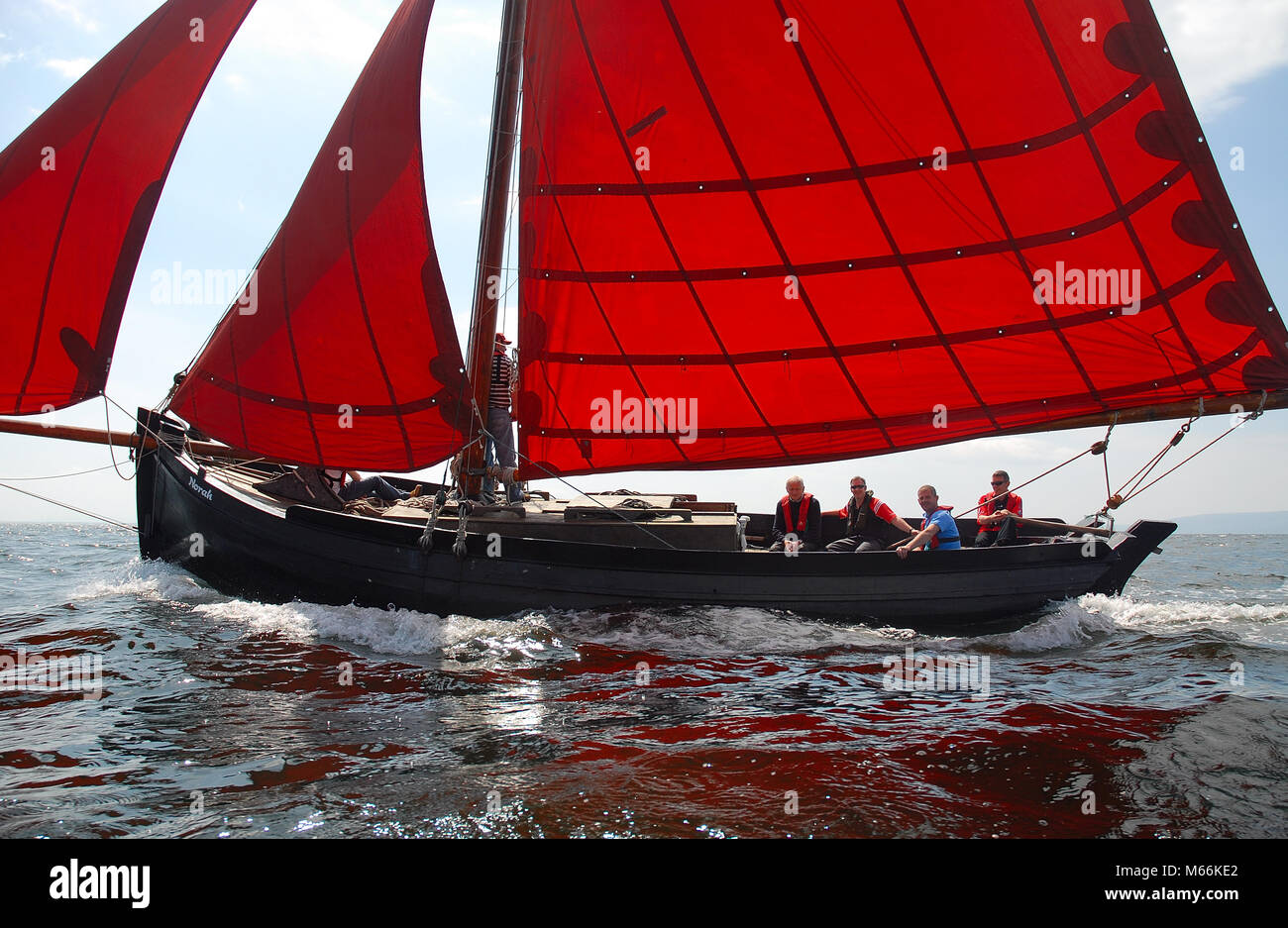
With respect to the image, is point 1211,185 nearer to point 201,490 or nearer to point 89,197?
point 201,490

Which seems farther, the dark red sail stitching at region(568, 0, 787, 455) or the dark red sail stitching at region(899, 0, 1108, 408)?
the dark red sail stitching at region(568, 0, 787, 455)

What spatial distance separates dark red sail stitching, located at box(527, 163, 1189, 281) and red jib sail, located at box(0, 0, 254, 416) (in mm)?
6248

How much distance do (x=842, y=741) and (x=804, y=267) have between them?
696cm

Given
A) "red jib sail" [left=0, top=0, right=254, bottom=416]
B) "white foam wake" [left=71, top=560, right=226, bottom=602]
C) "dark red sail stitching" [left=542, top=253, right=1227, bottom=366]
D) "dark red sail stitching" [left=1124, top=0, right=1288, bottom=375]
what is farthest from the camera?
"white foam wake" [left=71, top=560, right=226, bottom=602]

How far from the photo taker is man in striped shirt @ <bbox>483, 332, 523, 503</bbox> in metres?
12.0

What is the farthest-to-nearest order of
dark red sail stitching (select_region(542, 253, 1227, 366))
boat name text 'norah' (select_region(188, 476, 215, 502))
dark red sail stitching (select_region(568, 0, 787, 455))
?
boat name text 'norah' (select_region(188, 476, 215, 502))
dark red sail stitching (select_region(568, 0, 787, 455))
dark red sail stitching (select_region(542, 253, 1227, 366))

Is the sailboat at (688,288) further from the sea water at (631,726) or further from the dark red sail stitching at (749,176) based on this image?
the sea water at (631,726)

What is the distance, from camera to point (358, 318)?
10.8 meters

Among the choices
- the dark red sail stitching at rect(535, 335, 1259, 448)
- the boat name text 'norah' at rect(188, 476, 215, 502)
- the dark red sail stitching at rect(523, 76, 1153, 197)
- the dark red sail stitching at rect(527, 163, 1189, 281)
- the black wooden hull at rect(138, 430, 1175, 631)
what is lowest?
the black wooden hull at rect(138, 430, 1175, 631)

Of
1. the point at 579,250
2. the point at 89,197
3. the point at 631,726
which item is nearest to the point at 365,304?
the point at 579,250

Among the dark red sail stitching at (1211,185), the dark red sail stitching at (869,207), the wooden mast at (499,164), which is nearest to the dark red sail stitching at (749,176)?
the dark red sail stitching at (869,207)

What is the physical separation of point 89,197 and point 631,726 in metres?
11.6
